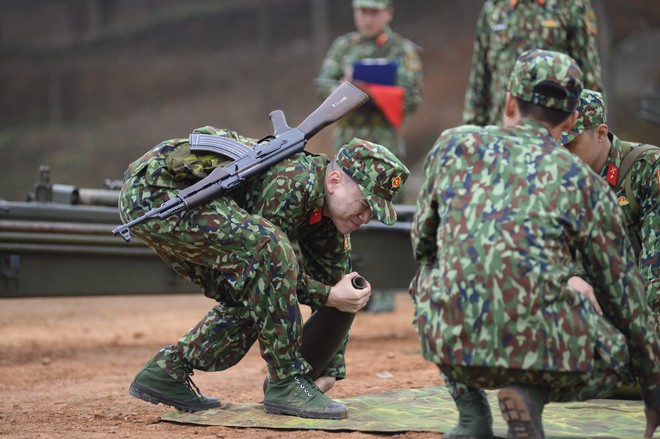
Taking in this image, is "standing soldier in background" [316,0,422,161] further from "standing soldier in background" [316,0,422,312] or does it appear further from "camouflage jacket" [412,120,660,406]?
"camouflage jacket" [412,120,660,406]

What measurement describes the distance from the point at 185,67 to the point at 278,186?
636 inches

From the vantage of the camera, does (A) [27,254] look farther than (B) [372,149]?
Yes

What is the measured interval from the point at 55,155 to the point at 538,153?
1535 cm

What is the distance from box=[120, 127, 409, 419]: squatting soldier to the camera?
4.55 m

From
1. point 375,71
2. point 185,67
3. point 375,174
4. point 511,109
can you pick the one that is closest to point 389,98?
point 375,71

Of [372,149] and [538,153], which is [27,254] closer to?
[372,149]

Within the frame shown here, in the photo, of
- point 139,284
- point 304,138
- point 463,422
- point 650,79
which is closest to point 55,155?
point 650,79

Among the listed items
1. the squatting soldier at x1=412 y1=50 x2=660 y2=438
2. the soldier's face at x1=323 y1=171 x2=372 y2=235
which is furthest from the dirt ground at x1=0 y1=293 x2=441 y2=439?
the soldier's face at x1=323 y1=171 x2=372 y2=235

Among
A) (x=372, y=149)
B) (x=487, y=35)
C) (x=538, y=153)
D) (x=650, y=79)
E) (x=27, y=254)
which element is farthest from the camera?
(x=650, y=79)

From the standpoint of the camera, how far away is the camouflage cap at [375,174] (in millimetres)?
4512

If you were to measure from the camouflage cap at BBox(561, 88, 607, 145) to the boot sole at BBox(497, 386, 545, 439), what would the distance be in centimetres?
140

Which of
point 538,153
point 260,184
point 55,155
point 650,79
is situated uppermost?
point 538,153

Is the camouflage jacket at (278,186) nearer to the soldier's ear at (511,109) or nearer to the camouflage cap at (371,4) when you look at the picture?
the soldier's ear at (511,109)

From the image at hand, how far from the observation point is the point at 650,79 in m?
17.7
